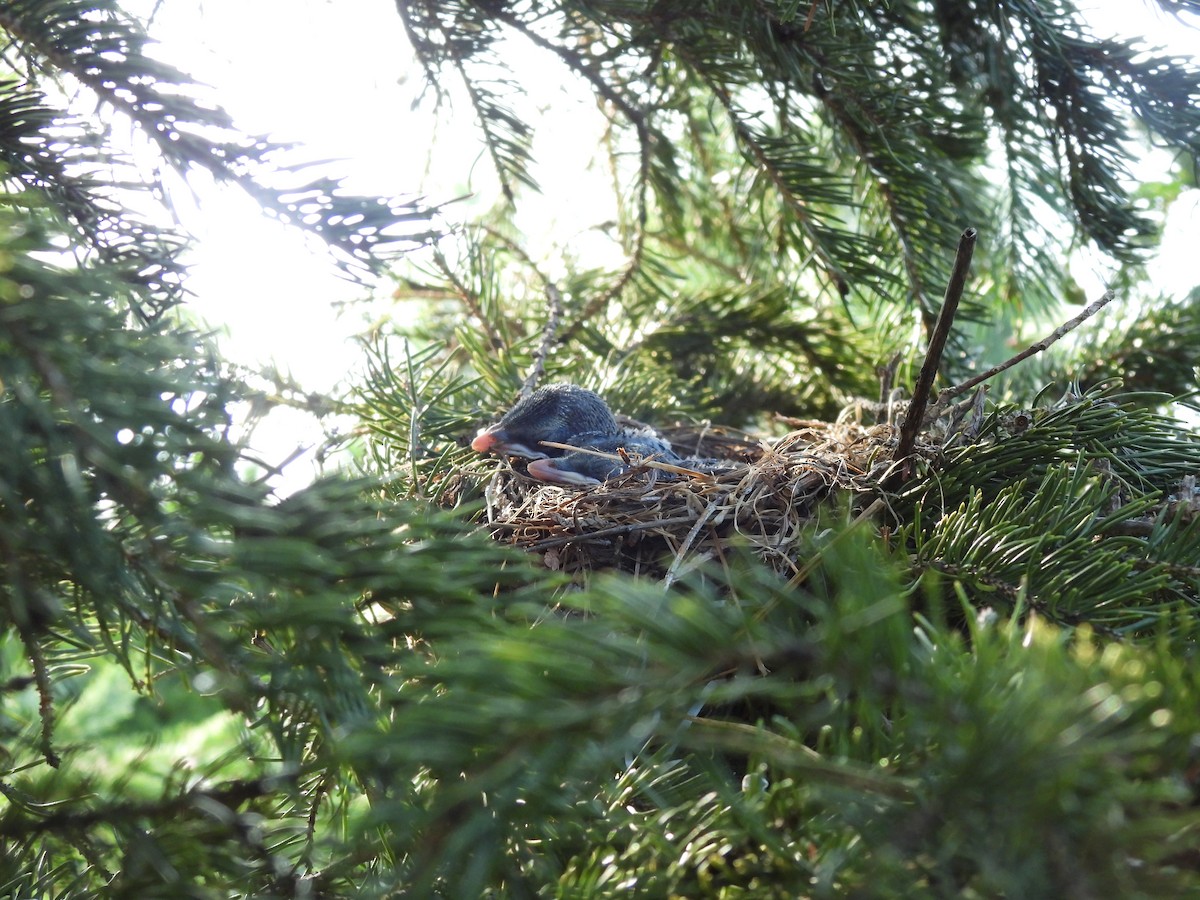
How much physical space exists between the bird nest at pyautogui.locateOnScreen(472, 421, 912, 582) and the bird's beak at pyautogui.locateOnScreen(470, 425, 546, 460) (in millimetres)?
113

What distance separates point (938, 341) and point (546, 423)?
0.79 m

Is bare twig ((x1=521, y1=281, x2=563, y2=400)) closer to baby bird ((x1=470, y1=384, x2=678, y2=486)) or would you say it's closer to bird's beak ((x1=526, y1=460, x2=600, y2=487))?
baby bird ((x1=470, y1=384, x2=678, y2=486))

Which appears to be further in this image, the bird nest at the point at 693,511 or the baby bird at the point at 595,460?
the baby bird at the point at 595,460

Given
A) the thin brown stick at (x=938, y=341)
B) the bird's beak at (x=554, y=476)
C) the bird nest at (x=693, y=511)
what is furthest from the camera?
the bird's beak at (x=554, y=476)

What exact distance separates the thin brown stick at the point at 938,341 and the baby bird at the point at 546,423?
2.10 feet

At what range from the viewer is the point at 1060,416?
838mm

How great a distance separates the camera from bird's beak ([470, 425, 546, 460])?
1283 millimetres

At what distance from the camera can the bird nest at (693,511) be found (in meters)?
0.97

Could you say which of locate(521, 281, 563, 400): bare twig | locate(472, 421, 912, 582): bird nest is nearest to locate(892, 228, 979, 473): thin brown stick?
locate(472, 421, 912, 582): bird nest

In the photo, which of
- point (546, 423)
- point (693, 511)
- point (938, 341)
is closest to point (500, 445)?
point (546, 423)

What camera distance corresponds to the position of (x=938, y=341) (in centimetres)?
63

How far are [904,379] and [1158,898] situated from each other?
110 centimetres

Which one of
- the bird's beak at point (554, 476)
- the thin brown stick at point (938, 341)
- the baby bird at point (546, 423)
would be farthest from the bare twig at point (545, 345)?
the thin brown stick at point (938, 341)

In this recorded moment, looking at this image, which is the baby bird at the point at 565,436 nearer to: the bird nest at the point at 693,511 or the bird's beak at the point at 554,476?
the bird's beak at the point at 554,476
